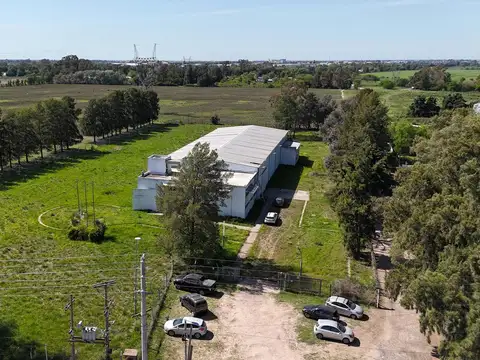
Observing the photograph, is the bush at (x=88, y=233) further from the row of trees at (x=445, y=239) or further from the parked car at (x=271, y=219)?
the row of trees at (x=445, y=239)

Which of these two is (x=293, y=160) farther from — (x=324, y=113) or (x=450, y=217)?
(x=450, y=217)

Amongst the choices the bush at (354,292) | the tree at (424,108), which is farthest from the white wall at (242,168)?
the tree at (424,108)

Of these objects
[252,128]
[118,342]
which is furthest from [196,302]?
[252,128]

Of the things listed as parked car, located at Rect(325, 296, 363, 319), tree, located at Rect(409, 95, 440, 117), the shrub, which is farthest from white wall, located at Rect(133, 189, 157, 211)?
tree, located at Rect(409, 95, 440, 117)

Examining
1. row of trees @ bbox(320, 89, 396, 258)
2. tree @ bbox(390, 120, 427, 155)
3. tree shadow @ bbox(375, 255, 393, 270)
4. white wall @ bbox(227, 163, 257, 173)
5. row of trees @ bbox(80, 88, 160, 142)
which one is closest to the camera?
tree shadow @ bbox(375, 255, 393, 270)

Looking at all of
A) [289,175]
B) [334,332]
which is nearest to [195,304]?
[334,332]

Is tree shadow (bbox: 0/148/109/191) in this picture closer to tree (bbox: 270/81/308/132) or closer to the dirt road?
tree (bbox: 270/81/308/132)
